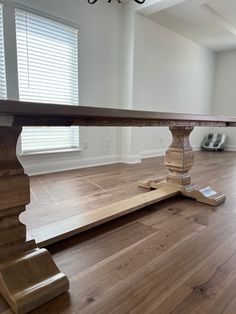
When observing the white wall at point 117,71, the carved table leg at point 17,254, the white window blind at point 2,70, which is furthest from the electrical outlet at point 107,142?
the carved table leg at point 17,254

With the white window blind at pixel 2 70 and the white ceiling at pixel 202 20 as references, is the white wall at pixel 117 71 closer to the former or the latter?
the white window blind at pixel 2 70

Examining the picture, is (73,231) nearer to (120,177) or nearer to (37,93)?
(120,177)

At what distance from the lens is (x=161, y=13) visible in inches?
141

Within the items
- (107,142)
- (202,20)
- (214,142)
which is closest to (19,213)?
(107,142)

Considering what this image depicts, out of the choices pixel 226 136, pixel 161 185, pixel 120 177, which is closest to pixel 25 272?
pixel 161 185

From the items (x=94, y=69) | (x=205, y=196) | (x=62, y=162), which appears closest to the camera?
(x=205, y=196)

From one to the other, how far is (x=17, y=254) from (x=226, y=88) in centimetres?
589

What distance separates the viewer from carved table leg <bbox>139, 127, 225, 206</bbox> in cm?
180

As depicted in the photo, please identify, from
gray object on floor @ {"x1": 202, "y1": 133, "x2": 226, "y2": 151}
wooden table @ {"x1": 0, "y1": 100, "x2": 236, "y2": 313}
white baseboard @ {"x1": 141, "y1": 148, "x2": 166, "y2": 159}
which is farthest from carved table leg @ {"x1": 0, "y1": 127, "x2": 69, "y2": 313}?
gray object on floor @ {"x1": 202, "y1": 133, "x2": 226, "y2": 151}

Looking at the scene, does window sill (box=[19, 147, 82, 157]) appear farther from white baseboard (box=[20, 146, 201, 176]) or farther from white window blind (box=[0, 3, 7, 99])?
white window blind (box=[0, 3, 7, 99])

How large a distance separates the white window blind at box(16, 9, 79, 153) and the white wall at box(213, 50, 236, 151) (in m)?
4.02

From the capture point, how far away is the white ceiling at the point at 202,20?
3.40 meters

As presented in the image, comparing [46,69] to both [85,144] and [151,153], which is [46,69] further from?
[151,153]

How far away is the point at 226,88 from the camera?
220 inches
